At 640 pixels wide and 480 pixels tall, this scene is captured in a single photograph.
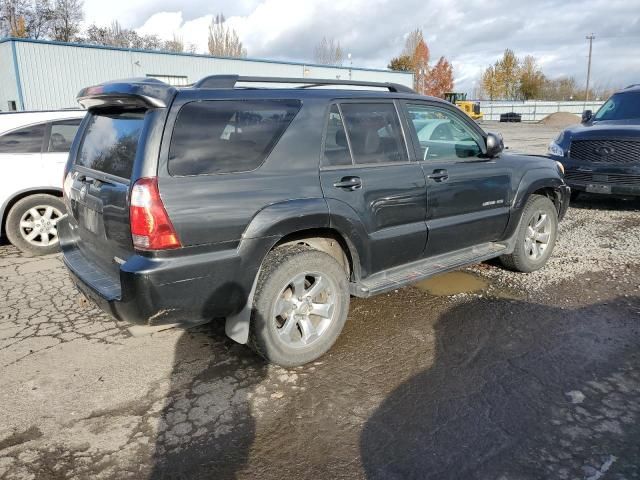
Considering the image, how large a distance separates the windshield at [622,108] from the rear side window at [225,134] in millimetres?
A: 8152

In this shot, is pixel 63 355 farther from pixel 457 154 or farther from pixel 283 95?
pixel 457 154

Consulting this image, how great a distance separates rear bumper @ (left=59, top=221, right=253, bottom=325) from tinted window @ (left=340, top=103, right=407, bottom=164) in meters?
1.35

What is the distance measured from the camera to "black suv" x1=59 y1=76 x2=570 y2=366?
9.58ft

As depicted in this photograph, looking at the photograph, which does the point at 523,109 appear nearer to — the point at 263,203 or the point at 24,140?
the point at 24,140

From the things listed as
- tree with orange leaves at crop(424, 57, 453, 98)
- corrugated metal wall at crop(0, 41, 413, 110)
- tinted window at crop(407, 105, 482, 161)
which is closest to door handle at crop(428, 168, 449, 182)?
tinted window at crop(407, 105, 482, 161)

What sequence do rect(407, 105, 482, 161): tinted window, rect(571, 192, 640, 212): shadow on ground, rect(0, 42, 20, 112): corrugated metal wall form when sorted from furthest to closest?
rect(0, 42, 20, 112): corrugated metal wall < rect(571, 192, 640, 212): shadow on ground < rect(407, 105, 482, 161): tinted window

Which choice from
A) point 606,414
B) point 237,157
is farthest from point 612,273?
point 237,157

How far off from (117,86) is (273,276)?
1.58 meters

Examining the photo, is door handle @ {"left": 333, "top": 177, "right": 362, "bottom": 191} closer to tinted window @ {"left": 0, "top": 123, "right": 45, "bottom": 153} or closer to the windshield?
tinted window @ {"left": 0, "top": 123, "right": 45, "bottom": 153}

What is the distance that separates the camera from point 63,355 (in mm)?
3727

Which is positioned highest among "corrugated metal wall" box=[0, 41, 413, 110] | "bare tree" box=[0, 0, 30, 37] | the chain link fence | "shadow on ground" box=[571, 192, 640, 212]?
"bare tree" box=[0, 0, 30, 37]

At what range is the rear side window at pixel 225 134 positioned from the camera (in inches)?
117

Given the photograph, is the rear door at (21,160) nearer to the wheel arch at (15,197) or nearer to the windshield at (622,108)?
the wheel arch at (15,197)

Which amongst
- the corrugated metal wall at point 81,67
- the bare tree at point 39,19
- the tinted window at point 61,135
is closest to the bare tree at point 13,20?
the bare tree at point 39,19
